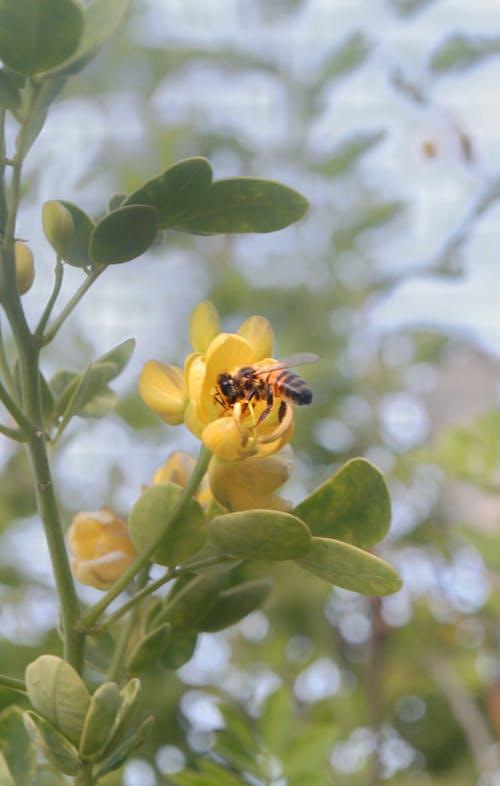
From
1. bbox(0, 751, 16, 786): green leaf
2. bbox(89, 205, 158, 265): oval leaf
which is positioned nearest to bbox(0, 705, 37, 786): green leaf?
bbox(0, 751, 16, 786): green leaf

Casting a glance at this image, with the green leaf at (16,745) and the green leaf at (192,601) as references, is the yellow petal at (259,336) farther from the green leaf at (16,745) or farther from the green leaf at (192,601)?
the green leaf at (16,745)

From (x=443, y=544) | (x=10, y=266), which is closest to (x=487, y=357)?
(x=443, y=544)

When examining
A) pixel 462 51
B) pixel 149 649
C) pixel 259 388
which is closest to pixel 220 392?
pixel 259 388

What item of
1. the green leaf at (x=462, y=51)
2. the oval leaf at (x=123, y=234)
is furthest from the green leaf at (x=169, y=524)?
the green leaf at (x=462, y=51)

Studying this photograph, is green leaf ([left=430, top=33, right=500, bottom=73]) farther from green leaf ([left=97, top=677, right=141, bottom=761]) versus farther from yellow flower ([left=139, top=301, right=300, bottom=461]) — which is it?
green leaf ([left=97, top=677, right=141, bottom=761])

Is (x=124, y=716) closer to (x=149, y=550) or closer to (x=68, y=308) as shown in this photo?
(x=149, y=550)
